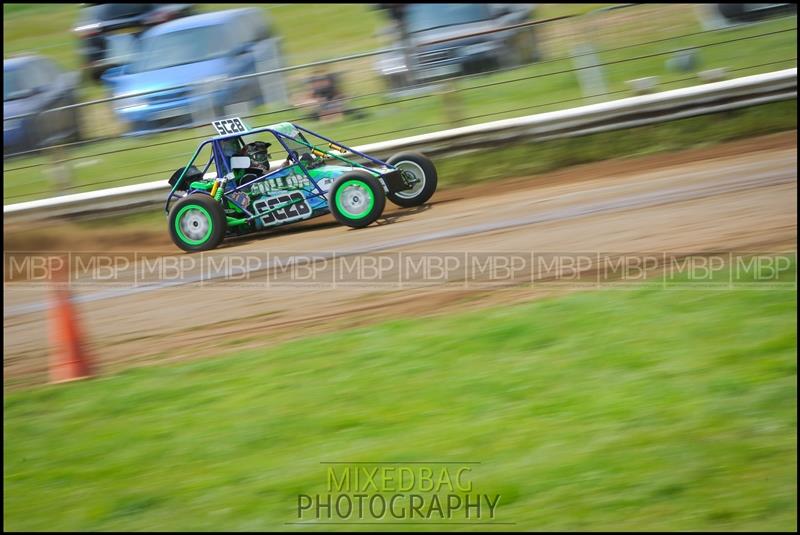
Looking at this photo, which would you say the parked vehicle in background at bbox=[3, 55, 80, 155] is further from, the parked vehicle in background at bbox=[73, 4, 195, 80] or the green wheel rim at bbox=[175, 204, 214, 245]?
the green wheel rim at bbox=[175, 204, 214, 245]

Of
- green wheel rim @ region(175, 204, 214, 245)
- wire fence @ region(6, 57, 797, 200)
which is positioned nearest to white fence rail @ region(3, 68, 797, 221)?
wire fence @ region(6, 57, 797, 200)

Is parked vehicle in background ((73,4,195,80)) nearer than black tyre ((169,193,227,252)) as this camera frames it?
No

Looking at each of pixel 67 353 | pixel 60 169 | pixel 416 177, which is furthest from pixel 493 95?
pixel 67 353

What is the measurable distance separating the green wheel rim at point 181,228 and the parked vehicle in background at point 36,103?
2094mm

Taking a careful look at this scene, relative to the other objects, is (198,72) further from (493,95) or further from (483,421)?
(483,421)

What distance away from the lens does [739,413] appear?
4.49 m

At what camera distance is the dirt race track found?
6.83 meters

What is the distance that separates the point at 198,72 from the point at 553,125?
16.3 feet

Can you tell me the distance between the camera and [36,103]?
12273 millimetres

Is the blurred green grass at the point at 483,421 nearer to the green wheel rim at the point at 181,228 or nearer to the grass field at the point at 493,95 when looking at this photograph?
the green wheel rim at the point at 181,228

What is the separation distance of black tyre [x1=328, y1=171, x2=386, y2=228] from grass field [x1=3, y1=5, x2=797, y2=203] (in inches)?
57.2

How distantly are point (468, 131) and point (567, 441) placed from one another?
249 inches

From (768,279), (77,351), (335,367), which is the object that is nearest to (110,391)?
(77,351)

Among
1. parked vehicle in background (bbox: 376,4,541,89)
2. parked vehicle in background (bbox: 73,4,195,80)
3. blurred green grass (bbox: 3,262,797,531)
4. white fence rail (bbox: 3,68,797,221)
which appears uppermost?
parked vehicle in background (bbox: 73,4,195,80)
